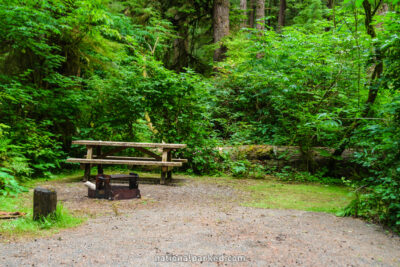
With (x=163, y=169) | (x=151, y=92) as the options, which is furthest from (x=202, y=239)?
(x=151, y=92)

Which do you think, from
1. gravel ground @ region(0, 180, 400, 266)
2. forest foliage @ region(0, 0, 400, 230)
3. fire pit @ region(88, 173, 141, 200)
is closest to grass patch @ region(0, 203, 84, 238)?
gravel ground @ region(0, 180, 400, 266)

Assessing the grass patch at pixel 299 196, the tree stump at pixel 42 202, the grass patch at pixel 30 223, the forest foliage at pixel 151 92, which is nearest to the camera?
the grass patch at pixel 30 223

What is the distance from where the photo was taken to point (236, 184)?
741cm

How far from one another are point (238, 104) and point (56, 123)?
6260 mm

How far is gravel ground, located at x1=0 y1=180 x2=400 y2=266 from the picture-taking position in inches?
115

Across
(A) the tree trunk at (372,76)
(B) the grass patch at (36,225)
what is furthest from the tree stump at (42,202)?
(A) the tree trunk at (372,76)

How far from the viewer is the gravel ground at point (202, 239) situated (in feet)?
9.55

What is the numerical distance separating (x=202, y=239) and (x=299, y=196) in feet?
11.5

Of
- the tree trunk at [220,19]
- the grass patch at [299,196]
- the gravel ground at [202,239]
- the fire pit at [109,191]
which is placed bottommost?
the gravel ground at [202,239]

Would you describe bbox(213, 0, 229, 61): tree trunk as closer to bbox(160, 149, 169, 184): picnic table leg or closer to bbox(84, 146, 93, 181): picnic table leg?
bbox(160, 149, 169, 184): picnic table leg

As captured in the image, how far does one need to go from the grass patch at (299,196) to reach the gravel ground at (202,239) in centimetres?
44

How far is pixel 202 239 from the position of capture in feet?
11.3

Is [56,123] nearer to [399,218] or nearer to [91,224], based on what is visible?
[91,224]

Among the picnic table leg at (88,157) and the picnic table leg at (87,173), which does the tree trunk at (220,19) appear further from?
the picnic table leg at (87,173)
